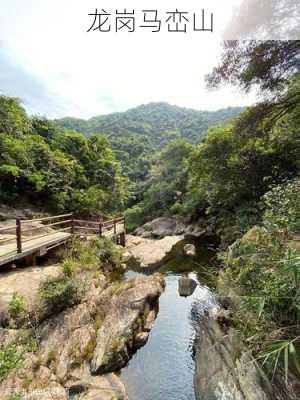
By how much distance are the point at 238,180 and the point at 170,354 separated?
27.8 ft

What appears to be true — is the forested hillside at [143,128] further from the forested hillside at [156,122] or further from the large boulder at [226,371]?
the large boulder at [226,371]

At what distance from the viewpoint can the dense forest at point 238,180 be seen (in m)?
2.84

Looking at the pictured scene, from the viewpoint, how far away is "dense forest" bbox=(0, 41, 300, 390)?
2844 mm

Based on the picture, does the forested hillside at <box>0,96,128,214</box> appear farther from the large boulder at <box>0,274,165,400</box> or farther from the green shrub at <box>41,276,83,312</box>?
the large boulder at <box>0,274,165,400</box>

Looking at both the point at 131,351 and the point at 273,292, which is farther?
the point at 131,351

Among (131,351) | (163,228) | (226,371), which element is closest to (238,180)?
(131,351)

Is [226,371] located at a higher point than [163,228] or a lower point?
higher

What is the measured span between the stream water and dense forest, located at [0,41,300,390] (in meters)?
1.57

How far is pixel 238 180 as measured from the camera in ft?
37.2

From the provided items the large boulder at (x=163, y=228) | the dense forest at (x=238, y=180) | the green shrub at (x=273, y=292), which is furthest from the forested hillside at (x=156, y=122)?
the green shrub at (x=273, y=292)

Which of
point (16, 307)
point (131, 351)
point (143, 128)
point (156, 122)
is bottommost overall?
point (131, 351)

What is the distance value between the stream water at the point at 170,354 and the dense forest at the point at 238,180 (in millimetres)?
1574

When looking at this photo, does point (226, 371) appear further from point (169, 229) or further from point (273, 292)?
point (169, 229)

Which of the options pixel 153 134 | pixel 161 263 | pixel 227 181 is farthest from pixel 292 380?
pixel 153 134
